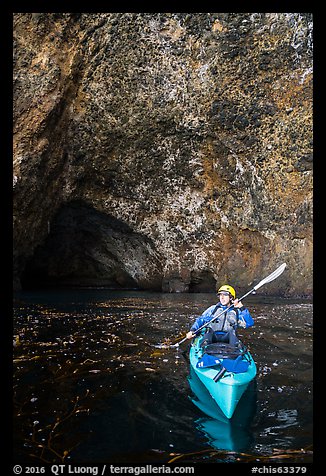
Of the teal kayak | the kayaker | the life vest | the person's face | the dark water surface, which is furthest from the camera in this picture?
the person's face

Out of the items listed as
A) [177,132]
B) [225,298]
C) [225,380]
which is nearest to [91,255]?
[177,132]

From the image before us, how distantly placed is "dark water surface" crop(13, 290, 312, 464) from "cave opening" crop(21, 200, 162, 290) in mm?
10859

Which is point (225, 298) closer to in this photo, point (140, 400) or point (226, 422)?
point (140, 400)

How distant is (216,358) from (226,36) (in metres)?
16.1

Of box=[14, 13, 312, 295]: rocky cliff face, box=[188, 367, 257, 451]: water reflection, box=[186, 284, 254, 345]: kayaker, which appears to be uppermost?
box=[14, 13, 312, 295]: rocky cliff face

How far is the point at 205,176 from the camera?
20062 millimetres

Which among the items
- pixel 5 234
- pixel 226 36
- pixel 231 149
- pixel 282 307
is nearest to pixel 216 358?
pixel 5 234

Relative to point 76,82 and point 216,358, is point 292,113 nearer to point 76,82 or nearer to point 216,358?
point 76,82

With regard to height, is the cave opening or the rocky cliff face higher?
the rocky cliff face

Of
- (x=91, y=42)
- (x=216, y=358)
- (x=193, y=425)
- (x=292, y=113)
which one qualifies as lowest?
(x=193, y=425)

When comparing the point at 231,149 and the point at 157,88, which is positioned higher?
the point at 157,88

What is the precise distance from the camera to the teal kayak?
5.72m

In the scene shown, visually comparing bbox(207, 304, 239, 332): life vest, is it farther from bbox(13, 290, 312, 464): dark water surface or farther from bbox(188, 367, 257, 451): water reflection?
bbox(188, 367, 257, 451): water reflection

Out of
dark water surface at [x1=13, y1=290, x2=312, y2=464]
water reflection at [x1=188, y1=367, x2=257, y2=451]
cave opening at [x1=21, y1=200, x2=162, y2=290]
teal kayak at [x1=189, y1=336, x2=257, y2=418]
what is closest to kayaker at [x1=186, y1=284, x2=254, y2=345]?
teal kayak at [x1=189, y1=336, x2=257, y2=418]
